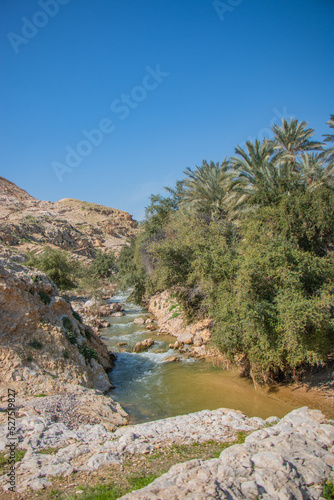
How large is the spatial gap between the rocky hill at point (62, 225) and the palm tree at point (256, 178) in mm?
24409

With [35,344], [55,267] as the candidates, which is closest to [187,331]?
[35,344]

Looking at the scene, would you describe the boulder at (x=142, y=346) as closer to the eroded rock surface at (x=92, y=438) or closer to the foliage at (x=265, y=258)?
the foliage at (x=265, y=258)

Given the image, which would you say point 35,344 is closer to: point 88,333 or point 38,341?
point 38,341

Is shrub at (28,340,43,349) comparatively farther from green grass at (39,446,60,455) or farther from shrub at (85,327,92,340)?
green grass at (39,446,60,455)

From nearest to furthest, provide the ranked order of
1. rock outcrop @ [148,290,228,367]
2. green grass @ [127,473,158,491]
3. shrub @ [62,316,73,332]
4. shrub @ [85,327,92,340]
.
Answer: green grass @ [127,473,158,491]
shrub @ [62,316,73,332]
shrub @ [85,327,92,340]
rock outcrop @ [148,290,228,367]

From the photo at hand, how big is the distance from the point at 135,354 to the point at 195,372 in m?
4.65

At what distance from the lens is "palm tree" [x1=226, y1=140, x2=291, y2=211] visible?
56.0 feet

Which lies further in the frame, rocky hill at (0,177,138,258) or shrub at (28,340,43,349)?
rocky hill at (0,177,138,258)

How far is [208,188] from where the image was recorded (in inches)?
949

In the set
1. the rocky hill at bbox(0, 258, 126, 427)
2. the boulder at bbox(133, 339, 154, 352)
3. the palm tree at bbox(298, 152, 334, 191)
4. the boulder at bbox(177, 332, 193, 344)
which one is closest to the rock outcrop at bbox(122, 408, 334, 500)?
the rocky hill at bbox(0, 258, 126, 427)

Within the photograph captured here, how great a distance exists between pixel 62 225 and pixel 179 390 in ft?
214

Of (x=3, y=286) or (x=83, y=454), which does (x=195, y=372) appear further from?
(x=3, y=286)

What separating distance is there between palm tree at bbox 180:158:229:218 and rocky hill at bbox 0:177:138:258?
20543 millimetres

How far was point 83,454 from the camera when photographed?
20.5 ft
